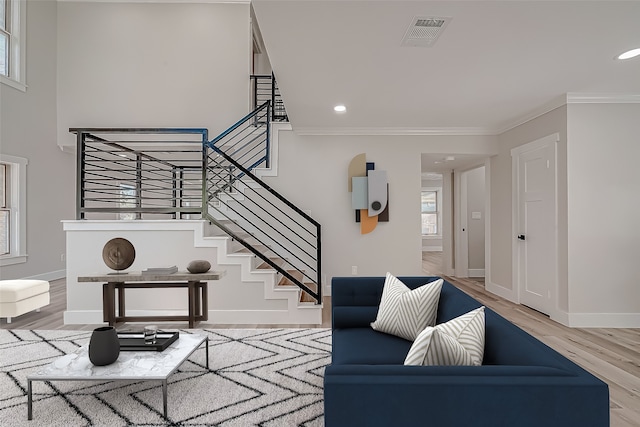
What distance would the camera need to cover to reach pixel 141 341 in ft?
8.39

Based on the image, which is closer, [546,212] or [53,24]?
[546,212]

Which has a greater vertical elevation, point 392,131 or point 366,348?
point 392,131

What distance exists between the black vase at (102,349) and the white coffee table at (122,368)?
34 mm

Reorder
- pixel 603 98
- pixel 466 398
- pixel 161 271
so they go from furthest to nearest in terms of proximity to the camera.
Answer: pixel 603 98, pixel 161 271, pixel 466 398

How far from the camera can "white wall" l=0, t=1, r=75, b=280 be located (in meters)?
6.25

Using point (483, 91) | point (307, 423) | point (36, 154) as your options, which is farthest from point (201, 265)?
point (36, 154)

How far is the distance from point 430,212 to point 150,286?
36.4 feet

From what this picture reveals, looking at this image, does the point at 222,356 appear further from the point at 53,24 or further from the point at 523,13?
the point at 53,24

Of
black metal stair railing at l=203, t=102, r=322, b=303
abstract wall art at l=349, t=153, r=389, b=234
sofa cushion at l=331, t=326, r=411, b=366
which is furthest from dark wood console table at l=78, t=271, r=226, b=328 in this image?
abstract wall art at l=349, t=153, r=389, b=234

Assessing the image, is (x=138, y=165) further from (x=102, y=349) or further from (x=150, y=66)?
(x=102, y=349)

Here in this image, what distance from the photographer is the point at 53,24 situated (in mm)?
6891

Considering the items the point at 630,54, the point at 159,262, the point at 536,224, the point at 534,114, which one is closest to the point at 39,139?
the point at 159,262

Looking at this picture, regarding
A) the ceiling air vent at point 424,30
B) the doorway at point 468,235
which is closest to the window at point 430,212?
the doorway at point 468,235

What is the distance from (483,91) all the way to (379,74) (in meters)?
1.24
